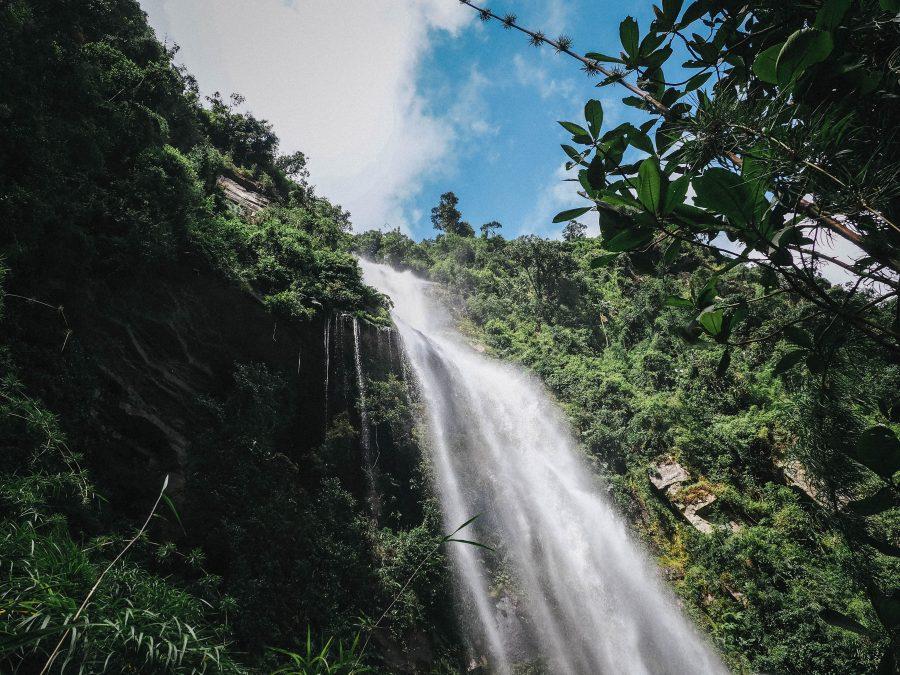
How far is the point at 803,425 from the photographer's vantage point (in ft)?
6.36

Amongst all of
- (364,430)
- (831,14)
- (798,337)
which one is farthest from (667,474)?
(831,14)

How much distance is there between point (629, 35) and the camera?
4.80 ft

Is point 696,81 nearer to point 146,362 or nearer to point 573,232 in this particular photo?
point 146,362

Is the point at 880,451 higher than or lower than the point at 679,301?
lower

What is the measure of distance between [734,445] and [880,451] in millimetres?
13626

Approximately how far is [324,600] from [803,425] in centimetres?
935

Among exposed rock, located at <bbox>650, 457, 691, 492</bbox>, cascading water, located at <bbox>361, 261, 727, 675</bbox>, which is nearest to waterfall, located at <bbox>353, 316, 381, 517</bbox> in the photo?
cascading water, located at <bbox>361, 261, 727, 675</bbox>

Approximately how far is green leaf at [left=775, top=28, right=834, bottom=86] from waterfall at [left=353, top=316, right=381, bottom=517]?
12.1 meters

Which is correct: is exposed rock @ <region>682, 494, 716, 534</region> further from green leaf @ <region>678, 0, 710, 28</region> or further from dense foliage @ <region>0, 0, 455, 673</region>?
green leaf @ <region>678, 0, 710, 28</region>

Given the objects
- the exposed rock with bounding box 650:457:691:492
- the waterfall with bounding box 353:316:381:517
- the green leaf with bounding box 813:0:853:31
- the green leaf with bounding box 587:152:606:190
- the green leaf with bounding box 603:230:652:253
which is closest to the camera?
the green leaf with bounding box 813:0:853:31

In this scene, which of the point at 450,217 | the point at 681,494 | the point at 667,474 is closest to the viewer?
the point at 681,494

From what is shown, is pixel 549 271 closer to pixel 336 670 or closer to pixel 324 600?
pixel 324 600

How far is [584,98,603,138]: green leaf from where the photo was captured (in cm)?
137

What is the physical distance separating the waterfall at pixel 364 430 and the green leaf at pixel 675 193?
38.7 ft
